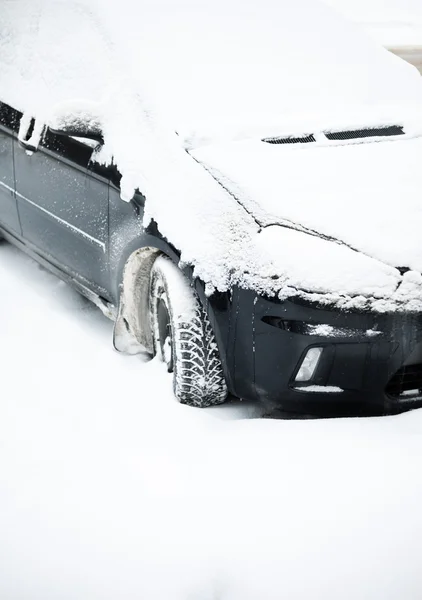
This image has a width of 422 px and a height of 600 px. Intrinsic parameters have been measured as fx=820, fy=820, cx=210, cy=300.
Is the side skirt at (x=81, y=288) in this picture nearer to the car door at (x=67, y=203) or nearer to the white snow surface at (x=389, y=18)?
the car door at (x=67, y=203)

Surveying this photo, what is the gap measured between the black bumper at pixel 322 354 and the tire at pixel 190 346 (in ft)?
0.41

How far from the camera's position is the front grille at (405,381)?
288cm

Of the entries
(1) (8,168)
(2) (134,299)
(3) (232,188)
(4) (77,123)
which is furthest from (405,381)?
(1) (8,168)

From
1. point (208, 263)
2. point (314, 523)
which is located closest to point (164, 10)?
point (208, 263)

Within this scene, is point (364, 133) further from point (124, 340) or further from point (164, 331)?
point (124, 340)

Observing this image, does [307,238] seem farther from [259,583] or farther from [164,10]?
[164,10]

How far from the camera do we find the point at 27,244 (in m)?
4.50

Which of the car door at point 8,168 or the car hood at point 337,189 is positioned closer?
the car hood at point 337,189

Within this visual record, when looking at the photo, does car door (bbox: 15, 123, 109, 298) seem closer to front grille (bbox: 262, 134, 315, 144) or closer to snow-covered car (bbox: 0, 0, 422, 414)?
snow-covered car (bbox: 0, 0, 422, 414)

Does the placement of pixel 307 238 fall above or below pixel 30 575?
above

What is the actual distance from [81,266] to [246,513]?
171 cm

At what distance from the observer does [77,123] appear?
3375mm

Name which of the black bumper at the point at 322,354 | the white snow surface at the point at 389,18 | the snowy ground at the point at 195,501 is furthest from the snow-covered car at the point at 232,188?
the white snow surface at the point at 389,18

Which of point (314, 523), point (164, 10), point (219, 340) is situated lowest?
point (314, 523)
